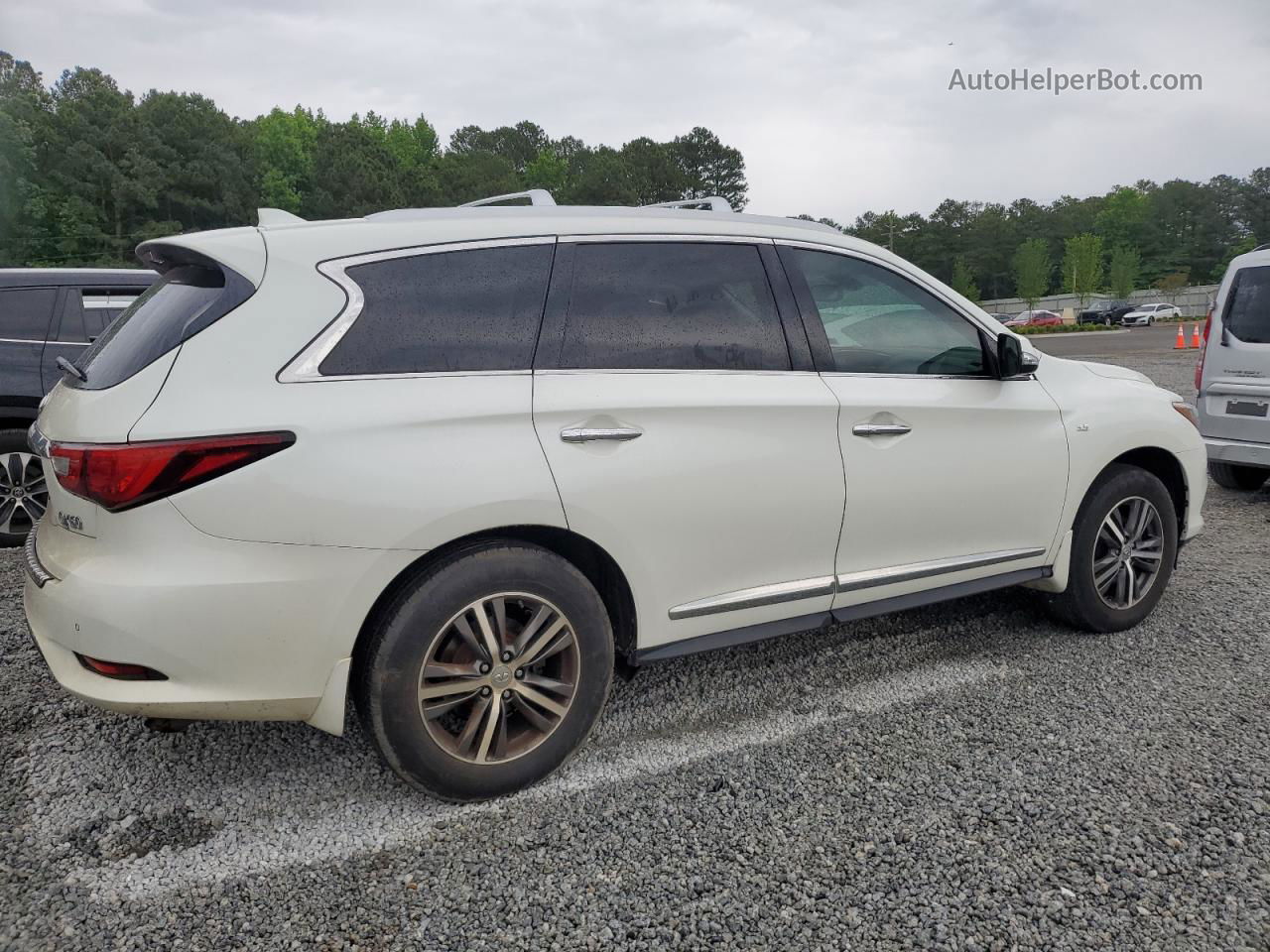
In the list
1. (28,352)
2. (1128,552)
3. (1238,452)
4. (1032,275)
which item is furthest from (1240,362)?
(1032,275)

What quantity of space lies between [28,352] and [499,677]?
488 cm

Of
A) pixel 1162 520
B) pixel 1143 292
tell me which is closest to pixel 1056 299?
pixel 1143 292

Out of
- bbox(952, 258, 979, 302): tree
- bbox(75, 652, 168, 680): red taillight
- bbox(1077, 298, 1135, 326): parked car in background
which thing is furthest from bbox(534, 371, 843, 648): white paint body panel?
bbox(952, 258, 979, 302): tree

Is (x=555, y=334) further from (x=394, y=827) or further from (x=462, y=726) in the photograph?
(x=394, y=827)

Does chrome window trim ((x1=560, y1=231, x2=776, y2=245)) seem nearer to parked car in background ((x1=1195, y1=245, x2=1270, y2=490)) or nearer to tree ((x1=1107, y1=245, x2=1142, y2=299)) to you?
parked car in background ((x1=1195, y1=245, x2=1270, y2=490))

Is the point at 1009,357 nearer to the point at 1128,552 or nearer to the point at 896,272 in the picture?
the point at 896,272

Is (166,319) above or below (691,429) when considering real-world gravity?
above

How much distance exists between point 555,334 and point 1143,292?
342 ft

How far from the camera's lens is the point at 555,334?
2.95m

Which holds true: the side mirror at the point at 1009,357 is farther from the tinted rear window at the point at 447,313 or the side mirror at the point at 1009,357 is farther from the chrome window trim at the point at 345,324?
the chrome window trim at the point at 345,324

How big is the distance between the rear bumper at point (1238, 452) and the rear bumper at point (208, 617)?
660 cm

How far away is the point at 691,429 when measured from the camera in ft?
9.93

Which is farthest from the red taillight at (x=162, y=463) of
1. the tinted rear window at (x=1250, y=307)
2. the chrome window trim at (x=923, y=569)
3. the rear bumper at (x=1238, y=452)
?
the tinted rear window at (x=1250, y=307)

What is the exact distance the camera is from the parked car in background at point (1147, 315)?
59.5 meters
